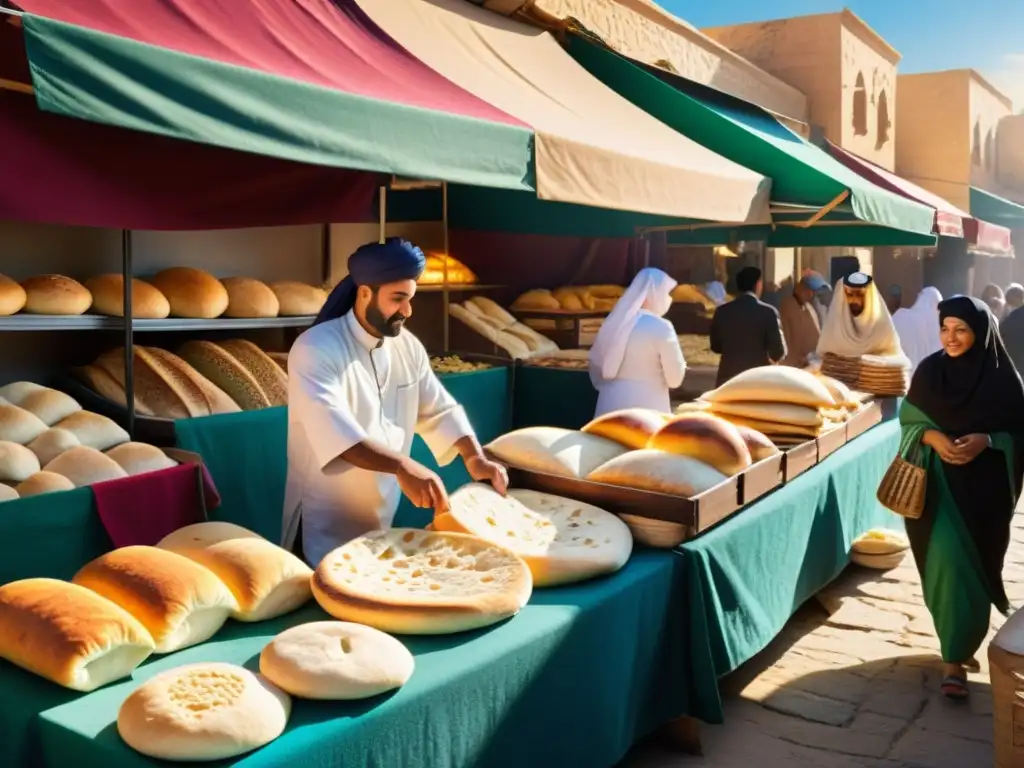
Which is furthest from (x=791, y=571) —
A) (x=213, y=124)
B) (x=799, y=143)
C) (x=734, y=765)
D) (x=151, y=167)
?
(x=799, y=143)

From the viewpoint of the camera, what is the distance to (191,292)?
4086 mm

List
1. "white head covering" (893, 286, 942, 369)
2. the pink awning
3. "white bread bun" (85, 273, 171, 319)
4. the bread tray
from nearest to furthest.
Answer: the bread tray < "white bread bun" (85, 273, 171, 319) < "white head covering" (893, 286, 942, 369) < the pink awning

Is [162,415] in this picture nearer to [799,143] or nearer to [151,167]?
[151,167]

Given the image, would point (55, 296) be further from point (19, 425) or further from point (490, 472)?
point (490, 472)

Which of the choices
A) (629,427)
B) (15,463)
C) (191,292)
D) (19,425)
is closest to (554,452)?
(629,427)

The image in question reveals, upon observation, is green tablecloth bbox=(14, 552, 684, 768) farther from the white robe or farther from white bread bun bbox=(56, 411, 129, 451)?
white bread bun bbox=(56, 411, 129, 451)

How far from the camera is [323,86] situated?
2.57 m

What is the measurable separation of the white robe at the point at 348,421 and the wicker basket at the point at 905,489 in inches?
71.5

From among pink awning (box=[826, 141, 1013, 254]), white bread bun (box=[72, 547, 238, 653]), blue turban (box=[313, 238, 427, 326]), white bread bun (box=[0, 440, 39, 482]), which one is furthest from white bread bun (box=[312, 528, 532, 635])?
pink awning (box=[826, 141, 1013, 254])

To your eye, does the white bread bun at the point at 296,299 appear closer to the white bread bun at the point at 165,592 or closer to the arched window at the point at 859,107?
the white bread bun at the point at 165,592

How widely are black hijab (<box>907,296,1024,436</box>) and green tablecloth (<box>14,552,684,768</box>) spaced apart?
1.64 meters

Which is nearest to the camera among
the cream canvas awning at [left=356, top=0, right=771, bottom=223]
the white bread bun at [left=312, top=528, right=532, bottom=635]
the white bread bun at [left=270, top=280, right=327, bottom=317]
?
the white bread bun at [left=312, top=528, right=532, bottom=635]

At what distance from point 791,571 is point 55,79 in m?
2.68

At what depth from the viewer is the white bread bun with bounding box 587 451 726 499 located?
254 centimetres
